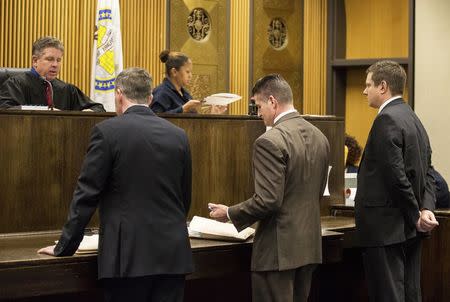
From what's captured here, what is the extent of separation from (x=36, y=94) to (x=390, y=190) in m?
2.30

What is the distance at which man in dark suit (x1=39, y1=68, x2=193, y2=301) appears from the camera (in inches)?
129

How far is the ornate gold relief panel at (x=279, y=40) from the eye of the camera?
885cm

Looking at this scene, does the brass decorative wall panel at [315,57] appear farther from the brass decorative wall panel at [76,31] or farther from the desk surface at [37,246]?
the desk surface at [37,246]

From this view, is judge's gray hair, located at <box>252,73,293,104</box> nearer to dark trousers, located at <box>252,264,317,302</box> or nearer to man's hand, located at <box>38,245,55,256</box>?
dark trousers, located at <box>252,264,317,302</box>

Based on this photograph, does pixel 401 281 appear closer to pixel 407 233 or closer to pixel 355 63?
pixel 407 233

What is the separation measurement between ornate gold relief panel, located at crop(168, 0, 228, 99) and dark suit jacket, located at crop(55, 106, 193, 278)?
4.84 meters

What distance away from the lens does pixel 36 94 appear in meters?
5.32

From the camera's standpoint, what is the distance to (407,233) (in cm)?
438

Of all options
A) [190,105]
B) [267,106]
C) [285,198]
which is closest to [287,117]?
[267,106]

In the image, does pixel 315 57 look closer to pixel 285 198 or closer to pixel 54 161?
pixel 54 161

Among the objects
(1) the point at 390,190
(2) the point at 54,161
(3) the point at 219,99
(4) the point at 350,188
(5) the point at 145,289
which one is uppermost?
(3) the point at 219,99

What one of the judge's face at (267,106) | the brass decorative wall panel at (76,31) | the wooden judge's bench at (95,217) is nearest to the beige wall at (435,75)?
the brass decorative wall panel at (76,31)

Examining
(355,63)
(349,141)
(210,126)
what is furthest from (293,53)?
(210,126)

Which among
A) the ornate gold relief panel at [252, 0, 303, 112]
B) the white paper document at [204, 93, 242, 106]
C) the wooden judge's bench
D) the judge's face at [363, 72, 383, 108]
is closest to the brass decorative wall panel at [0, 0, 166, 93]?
the ornate gold relief panel at [252, 0, 303, 112]
